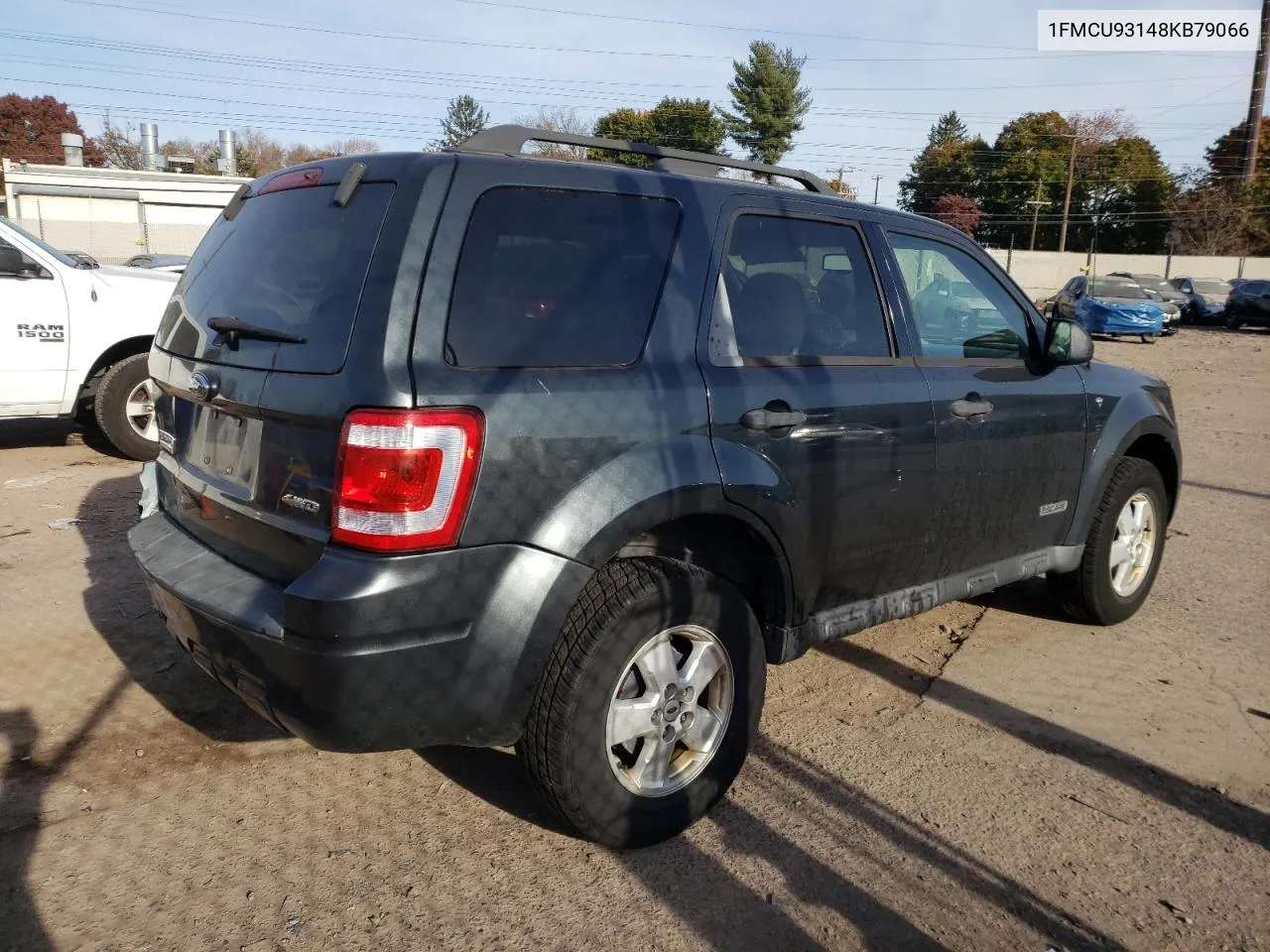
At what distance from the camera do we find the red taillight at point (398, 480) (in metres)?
2.38

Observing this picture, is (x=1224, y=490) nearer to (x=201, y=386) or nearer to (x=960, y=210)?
(x=201, y=386)

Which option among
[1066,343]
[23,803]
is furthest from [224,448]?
[1066,343]

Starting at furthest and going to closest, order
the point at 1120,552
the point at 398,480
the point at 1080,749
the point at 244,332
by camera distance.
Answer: the point at 1120,552, the point at 1080,749, the point at 244,332, the point at 398,480

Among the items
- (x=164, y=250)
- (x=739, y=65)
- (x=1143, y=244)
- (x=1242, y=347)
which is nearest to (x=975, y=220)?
(x=1143, y=244)

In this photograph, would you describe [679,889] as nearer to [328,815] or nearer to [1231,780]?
[328,815]

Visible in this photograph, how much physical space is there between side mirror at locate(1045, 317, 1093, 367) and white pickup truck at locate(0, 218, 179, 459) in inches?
227

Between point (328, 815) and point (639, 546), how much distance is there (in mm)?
1293

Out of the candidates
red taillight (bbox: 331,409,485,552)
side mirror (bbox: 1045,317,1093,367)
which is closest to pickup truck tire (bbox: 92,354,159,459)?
red taillight (bbox: 331,409,485,552)

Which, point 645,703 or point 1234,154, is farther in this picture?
point 1234,154

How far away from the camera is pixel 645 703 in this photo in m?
2.88

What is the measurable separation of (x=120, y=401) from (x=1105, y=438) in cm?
651

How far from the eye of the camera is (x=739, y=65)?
58.9m

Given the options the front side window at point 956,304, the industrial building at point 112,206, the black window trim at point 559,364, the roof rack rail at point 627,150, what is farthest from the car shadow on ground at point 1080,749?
the industrial building at point 112,206

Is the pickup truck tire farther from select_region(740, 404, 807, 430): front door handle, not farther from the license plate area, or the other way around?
select_region(740, 404, 807, 430): front door handle
